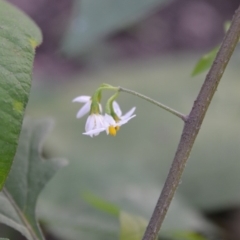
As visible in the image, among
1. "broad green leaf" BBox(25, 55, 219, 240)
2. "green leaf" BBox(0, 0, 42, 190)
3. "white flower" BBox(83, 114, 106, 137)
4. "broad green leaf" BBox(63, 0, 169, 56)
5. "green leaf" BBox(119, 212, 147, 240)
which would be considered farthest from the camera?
"broad green leaf" BBox(63, 0, 169, 56)

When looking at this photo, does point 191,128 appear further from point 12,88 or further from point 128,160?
point 128,160

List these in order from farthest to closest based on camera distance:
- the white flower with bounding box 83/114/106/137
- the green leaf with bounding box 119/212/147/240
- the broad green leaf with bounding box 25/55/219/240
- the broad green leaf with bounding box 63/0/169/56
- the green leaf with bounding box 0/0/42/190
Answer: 1. the broad green leaf with bounding box 63/0/169/56
2. the broad green leaf with bounding box 25/55/219/240
3. the green leaf with bounding box 119/212/147/240
4. the white flower with bounding box 83/114/106/137
5. the green leaf with bounding box 0/0/42/190

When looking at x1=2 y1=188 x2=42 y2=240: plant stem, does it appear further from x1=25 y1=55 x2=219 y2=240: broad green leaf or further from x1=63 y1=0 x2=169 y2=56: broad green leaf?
x1=63 y1=0 x2=169 y2=56: broad green leaf

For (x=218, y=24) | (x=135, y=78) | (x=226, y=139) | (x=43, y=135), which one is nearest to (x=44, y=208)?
(x=43, y=135)

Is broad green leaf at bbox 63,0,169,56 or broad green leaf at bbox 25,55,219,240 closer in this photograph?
broad green leaf at bbox 25,55,219,240

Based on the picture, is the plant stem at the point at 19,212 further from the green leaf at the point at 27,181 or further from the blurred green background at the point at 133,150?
the blurred green background at the point at 133,150

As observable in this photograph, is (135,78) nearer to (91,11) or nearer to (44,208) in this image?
(91,11)

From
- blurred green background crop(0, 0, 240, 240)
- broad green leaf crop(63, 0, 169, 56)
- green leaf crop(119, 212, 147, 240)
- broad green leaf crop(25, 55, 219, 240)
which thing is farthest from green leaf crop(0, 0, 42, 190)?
broad green leaf crop(63, 0, 169, 56)

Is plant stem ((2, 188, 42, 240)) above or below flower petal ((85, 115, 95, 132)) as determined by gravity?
below
